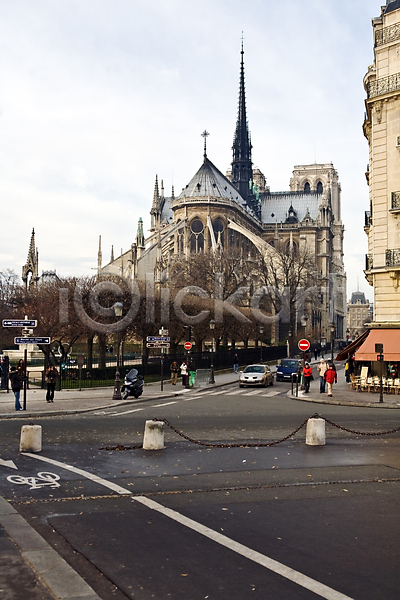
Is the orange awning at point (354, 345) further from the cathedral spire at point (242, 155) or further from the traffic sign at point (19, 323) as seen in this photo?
the cathedral spire at point (242, 155)

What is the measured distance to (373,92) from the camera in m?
29.7

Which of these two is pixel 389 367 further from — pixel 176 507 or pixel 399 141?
pixel 176 507

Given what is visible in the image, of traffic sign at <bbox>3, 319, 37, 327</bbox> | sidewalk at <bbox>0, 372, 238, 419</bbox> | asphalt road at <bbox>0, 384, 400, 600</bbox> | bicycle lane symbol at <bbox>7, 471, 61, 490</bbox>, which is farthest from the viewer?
sidewalk at <bbox>0, 372, 238, 419</bbox>

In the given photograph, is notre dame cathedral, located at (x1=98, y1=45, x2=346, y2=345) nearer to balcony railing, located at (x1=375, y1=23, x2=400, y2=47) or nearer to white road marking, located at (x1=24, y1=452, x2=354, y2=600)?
balcony railing, located at (x1=375, y1=23, x2=400, y2=47)

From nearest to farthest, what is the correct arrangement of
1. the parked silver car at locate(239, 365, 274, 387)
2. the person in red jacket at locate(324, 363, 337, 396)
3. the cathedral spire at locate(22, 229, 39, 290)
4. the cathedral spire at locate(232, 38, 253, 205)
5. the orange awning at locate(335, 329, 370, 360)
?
the person in red jacket at locate(324, 363, 337, 396)
the orange awning at locate(335, 329, 370, 360)
the parked silver car at locate(239, 365, 274, 387)
the cathedral spire at locate(22, 229, 39, 290)
the cathedral spire at locate(232, 38, 253, 205)

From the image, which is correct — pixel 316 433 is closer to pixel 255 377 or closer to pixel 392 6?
pixel 255 377

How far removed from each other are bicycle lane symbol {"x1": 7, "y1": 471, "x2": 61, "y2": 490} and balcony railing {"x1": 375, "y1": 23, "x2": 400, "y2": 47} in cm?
2639

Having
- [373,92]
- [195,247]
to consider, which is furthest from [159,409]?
[195,247]

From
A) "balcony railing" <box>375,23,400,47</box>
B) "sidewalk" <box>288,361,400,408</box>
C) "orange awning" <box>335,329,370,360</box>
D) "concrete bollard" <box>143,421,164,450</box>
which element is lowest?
"sidewalk" <box>288,361,400,408</box>

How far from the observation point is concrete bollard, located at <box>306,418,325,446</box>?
13508mm

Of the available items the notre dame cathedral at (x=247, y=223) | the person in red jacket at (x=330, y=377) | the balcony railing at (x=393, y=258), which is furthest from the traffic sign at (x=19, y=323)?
the notre dame cathedral at (x=247, y=223)

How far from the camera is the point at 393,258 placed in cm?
2798

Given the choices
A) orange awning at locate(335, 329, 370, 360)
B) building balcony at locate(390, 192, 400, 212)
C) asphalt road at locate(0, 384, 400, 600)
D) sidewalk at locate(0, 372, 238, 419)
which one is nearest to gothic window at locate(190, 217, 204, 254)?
sidewalk at locate(0, 372, 238, 419)

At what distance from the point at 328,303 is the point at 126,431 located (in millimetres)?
102010
